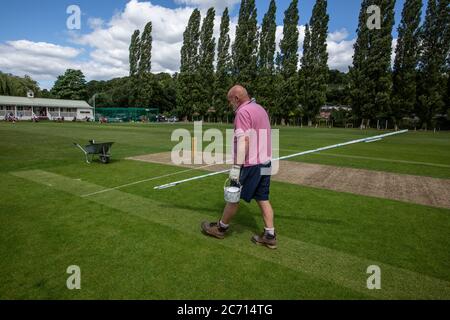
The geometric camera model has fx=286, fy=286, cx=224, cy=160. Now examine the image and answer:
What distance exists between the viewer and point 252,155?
410 cm

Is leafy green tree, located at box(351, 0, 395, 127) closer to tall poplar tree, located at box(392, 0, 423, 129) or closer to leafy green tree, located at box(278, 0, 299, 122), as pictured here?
tall poplar tree, located at box(392, 0, 423, 129)

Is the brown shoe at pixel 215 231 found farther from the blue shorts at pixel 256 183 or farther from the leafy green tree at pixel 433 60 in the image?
the leafy green tree at pixel 433 60

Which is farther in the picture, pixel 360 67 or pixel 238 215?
pixel 360 67

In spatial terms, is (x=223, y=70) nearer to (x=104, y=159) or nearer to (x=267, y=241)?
(x=104, y=159)

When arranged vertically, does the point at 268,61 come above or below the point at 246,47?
below

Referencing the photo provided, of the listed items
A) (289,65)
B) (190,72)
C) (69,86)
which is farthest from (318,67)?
(69,86)

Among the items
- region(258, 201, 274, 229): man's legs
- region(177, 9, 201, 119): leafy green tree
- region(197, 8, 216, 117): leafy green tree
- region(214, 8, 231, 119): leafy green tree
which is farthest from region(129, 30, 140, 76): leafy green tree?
region(258, 201, 274, 229): man's legs

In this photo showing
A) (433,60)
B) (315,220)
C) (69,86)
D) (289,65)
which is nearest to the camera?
(315,220)

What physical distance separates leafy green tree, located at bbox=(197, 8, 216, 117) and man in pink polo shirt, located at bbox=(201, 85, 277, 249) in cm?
6346

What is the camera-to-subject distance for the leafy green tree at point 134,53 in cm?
7162

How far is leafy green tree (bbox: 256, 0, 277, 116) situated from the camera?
6244cm

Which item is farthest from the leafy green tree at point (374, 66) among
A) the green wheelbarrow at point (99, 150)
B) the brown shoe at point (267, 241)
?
the brown shoe at point (267, 241)

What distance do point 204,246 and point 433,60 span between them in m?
58.6

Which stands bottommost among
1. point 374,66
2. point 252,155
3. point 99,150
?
point 99,150
